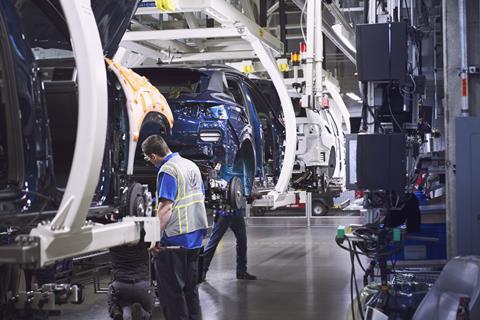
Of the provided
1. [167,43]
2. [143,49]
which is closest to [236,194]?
[143,49]

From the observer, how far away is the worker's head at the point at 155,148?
598 cm

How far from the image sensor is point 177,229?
6.00 meters

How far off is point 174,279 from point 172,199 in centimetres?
62

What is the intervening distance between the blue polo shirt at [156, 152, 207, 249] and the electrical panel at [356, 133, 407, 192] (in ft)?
4.67

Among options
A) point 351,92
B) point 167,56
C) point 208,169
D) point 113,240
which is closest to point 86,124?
point 113,240

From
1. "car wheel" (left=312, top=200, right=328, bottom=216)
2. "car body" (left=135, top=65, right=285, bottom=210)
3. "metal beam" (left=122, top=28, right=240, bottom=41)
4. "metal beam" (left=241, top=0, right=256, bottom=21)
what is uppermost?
"metal beam" (left=241, top=0, right=256, bottom=21)

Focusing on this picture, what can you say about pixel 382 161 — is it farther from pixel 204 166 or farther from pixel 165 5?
pixel 165 5

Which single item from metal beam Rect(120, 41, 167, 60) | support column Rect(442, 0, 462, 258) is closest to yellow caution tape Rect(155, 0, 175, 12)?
metal beam Rect(120, 41, 167, 60)

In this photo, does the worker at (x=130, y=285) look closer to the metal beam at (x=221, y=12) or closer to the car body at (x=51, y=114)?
the car body at (x=51, y=114)

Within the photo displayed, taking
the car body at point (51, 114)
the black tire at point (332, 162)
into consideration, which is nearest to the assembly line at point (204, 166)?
the car body at point (51, 114)

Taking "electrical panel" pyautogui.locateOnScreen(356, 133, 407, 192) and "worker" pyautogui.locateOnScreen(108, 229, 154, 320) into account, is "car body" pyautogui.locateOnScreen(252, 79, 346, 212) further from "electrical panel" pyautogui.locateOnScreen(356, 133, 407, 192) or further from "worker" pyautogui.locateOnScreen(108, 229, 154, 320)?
"worker" pyautogui.locateOnScreen(108, 229, 154, 320)

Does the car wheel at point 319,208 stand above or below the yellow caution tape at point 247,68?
below

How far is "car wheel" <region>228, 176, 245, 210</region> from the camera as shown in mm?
8258

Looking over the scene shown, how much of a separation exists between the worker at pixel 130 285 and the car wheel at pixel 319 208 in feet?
54.4
